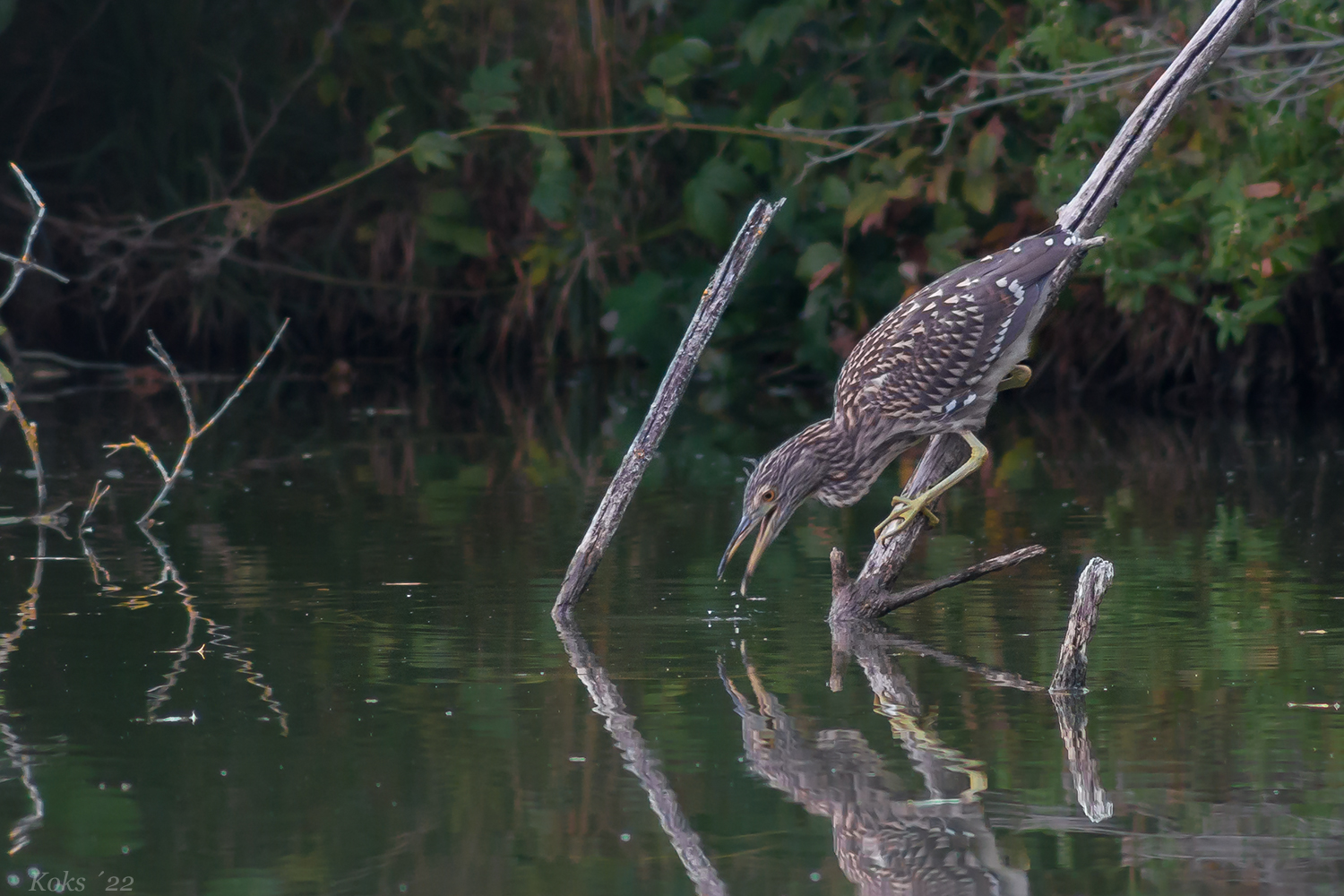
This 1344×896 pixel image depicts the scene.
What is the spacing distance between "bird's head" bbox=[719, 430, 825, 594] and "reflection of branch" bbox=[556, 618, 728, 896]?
595mm

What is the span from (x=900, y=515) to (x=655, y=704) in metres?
1.33

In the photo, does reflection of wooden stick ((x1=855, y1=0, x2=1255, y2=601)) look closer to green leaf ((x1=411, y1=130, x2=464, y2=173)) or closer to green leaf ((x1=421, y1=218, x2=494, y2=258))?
green leaf ((x1=411, y1=130, x2=464, y2=173))

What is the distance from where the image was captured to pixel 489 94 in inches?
568

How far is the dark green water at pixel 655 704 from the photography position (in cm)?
388

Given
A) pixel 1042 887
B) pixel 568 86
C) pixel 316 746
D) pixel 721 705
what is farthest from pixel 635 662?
pixel 568 86

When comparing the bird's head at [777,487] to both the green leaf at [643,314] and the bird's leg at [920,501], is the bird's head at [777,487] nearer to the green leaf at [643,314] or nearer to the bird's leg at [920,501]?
the bird's leg at [920,501]

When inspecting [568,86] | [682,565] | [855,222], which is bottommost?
[682,565]

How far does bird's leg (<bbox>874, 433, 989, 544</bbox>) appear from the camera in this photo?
6.13m

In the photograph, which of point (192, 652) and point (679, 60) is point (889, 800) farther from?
point (679, 60)

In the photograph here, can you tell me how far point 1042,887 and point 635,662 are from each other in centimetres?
216

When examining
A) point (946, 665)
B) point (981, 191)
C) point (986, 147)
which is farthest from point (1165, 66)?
point (946, 665)

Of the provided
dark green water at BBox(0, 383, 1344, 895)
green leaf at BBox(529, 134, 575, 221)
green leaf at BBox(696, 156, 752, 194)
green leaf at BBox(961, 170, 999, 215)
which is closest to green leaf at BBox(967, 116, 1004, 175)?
green leaf at BBox(961, 170, 999, 215)

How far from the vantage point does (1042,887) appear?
365cm

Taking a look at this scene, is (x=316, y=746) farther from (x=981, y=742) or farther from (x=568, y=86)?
(x=568, y=86)
